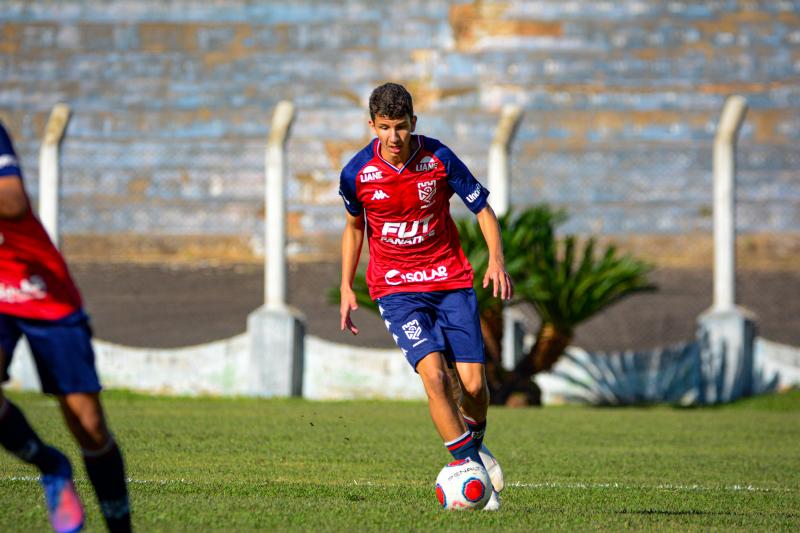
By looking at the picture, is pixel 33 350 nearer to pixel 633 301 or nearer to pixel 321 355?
pixel 321 355

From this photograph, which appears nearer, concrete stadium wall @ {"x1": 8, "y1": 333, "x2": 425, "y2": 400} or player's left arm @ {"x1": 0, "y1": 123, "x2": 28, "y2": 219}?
player's left arm @ {"x1": 0, "y1": 123, "x2": 28, "y2": 219}

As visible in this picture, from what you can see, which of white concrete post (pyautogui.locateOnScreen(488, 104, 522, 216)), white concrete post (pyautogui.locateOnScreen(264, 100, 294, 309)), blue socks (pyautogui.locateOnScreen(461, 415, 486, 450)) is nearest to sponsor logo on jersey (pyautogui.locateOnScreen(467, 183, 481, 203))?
blue socks (pyautogui.locateOnScreen(461, 415, 486, 450))

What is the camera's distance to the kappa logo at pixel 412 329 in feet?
21.7

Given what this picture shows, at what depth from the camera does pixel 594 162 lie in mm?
22578

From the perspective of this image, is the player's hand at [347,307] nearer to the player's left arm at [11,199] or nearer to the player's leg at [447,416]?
the player's leg at [447,416]

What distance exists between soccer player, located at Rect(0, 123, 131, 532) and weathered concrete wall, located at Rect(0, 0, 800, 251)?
16.7 m

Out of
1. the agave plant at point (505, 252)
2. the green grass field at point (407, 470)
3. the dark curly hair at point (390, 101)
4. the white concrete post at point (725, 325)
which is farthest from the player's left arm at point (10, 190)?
the white concrete post at point (725, 325)

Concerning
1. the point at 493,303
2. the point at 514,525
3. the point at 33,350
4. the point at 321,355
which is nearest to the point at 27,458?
the point at 33,350

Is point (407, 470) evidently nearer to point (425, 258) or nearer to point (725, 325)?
point (425, 258)

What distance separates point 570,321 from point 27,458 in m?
10.4

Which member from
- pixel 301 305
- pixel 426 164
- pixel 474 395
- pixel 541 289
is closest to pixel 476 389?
pixel 474 395

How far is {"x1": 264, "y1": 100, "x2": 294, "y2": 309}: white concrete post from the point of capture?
1552 centimetres

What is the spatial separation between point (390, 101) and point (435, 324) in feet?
3.54

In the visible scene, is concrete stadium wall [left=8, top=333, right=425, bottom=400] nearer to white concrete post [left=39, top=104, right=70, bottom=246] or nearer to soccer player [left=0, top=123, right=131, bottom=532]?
white concrete post [left=39, top=104, right=70, bottom=246]
